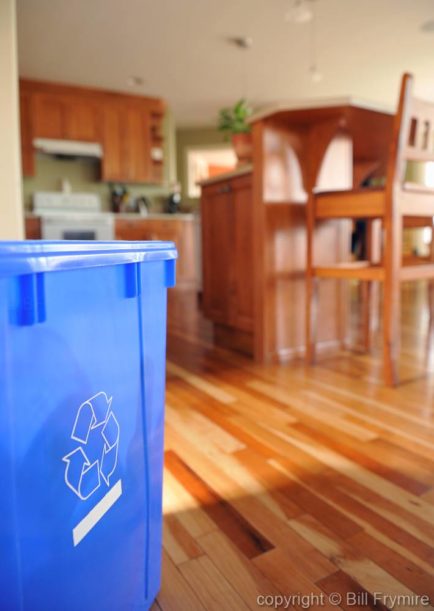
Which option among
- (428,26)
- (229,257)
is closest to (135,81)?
(428,26)

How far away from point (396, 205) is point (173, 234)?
357 centimetres

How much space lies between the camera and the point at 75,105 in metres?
4.71

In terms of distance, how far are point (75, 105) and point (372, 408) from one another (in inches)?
178

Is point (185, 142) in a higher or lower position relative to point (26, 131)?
higher

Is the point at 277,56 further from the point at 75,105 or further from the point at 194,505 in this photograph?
the point at 194,505

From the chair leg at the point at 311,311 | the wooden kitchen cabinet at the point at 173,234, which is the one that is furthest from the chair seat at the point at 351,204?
the wooden kitchen cabinet at the point at 173,234

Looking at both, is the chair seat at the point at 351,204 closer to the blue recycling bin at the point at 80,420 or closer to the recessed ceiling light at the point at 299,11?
the blue recycling bin at the point at 80,420

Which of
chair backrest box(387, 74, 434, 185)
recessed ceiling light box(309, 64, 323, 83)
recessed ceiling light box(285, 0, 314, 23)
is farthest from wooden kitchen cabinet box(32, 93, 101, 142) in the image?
chair backrest box(387, 74, 434, 185)

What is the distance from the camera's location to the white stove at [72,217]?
4305 mm

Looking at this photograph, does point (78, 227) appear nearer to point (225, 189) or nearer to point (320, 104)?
point (225, 189)

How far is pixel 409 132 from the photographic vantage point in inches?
65.5

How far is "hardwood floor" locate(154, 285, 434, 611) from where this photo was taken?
0.72 metres

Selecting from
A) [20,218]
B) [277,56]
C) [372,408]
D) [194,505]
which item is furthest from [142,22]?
[194,505]

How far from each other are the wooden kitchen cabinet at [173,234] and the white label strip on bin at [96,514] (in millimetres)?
4185
